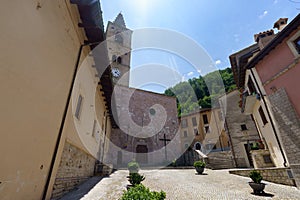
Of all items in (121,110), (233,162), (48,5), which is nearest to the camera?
(48,5)

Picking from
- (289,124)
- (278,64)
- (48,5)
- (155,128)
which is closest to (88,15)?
(48,5)

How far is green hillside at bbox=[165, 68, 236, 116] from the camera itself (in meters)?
32.6

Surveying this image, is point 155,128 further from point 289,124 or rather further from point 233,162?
point 289,124

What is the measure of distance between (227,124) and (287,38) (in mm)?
11561

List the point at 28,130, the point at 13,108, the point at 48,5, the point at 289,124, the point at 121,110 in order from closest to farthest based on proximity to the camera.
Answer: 1. the point at 13,108
2. the point at 28,130
3. the point at 48,5
4. the point at 289,124
5. the point at 121,110

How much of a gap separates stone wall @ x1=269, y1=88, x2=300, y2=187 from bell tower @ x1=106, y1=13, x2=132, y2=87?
65.0ft

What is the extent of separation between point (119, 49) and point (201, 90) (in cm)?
2292

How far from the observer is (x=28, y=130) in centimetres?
289

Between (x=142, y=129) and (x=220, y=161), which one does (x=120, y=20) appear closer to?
(x=142, y=129)

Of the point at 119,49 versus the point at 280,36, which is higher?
the point at 119,49

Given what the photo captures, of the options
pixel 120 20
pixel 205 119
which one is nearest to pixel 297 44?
pixel 205 119

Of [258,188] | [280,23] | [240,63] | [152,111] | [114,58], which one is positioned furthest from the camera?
[114,58]

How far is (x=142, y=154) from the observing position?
19.8 meters

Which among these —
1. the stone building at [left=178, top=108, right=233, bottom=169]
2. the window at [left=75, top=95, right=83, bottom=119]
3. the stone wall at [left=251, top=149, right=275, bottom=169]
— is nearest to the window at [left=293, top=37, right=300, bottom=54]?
the stone wall at [left=251, top=149, right=275, bottom=169]
